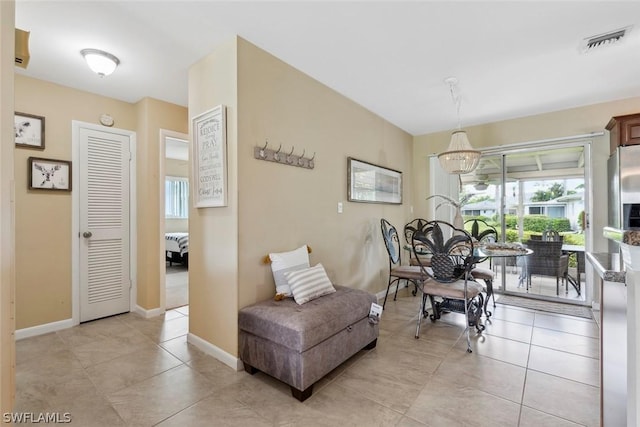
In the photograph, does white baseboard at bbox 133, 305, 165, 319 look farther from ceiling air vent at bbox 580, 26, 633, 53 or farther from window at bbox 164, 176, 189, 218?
ceiling air vent at bbox 580, 26, 633, 53

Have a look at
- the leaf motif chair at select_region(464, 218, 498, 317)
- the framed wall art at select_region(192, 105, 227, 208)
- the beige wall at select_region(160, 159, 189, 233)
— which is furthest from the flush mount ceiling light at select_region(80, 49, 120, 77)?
the beige wall at select_region(160, 159, 189, 233)

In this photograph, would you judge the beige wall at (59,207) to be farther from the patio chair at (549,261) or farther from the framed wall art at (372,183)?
the patio chair at (549,261)

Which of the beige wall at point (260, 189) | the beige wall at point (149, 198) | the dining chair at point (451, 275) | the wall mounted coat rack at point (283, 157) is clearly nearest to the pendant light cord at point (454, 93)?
the beige wall at point (260, 189)

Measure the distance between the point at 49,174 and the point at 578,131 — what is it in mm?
6053

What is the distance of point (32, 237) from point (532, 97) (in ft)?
18.1

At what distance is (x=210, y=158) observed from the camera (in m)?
2.38

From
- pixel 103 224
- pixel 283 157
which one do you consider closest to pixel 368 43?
pixel 283 157

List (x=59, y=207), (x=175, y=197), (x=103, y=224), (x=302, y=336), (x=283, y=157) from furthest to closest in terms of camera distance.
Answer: (x=175, y=197) < (x=103, y=224) < (x=59, y=207) < (x=283, y=157) < (x=302, y=336)

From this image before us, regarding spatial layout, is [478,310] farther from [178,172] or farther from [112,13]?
[178,172]

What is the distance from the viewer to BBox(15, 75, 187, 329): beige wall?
2.73 meters

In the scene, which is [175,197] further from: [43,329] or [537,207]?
[537,207]

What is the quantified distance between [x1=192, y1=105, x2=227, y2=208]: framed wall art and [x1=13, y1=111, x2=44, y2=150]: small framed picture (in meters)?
1.62

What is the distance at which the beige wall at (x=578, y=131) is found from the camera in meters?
3.49

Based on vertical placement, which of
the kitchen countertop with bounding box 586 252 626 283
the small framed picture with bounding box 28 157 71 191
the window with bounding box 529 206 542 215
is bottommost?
→ the kitchen countertop with bounding box 586 252 626 283
